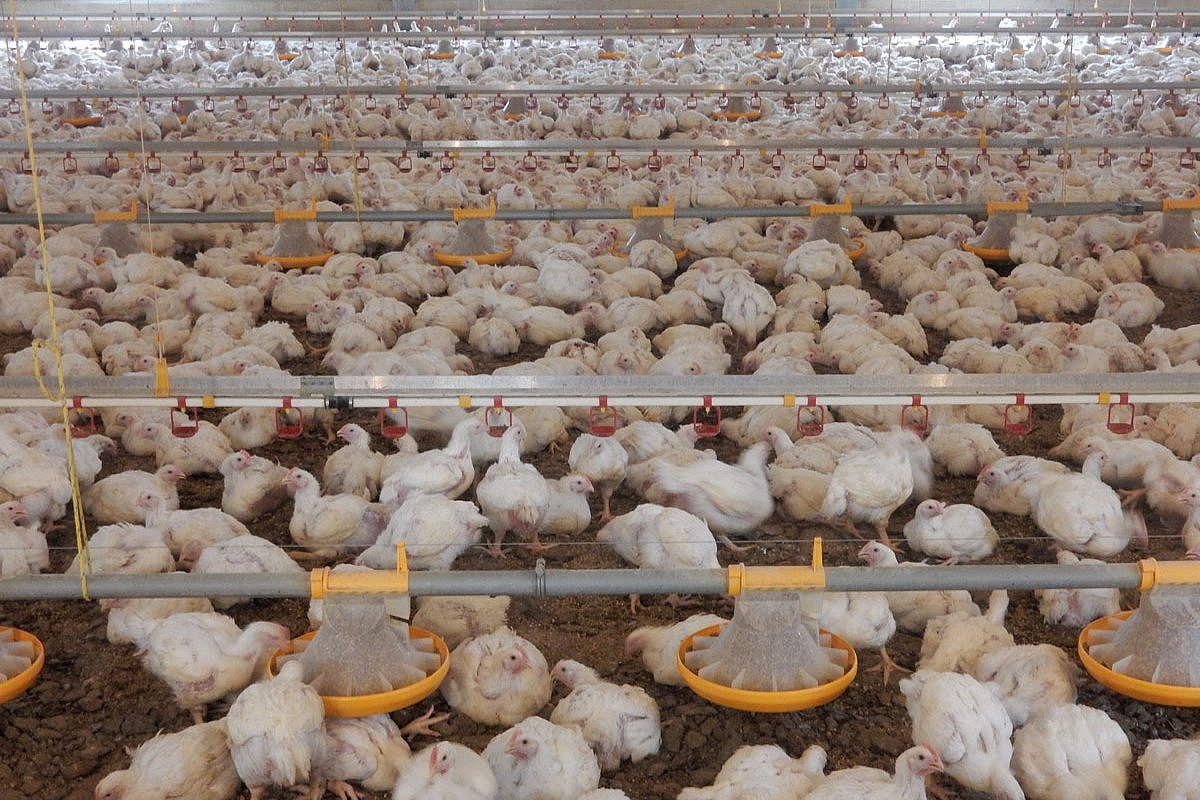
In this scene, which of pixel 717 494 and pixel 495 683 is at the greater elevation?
pixel 717 494

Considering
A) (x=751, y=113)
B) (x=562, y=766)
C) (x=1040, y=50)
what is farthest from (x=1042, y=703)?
(x=1040, y=50)

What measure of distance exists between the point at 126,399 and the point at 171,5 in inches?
724

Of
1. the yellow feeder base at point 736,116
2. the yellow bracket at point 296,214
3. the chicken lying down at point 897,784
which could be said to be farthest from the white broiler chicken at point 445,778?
the yellow feeder base at point 736,116

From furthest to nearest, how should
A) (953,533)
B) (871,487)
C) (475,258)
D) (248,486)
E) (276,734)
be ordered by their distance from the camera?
1. (475,258)
2. (248,486)
3. (871,487)
4. (953,533)
5. (276,734)

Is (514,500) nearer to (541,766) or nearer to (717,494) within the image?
(717,494)

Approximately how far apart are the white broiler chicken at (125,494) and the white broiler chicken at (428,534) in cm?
102

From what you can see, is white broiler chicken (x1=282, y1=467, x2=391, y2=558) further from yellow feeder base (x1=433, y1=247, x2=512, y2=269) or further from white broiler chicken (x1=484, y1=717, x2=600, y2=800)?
yellow feeder base (x1=433, y1=247, x2=512, y2=269)

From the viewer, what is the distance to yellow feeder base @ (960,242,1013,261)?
866 centimetres

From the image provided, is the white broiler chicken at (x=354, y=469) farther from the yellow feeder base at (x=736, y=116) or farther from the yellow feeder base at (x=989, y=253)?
the yellow feeder base at (x=736, y=116)

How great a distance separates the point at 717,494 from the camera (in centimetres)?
505

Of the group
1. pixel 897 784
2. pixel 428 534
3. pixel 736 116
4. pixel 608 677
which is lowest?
pixel 608 677

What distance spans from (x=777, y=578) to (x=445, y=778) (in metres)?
1.14

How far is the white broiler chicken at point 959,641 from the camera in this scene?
4.06 metres

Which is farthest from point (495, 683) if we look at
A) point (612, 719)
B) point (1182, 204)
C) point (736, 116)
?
point (736, 116)
